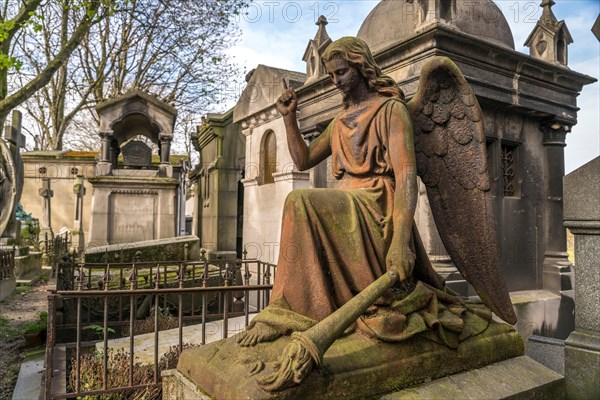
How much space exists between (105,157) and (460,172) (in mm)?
11509

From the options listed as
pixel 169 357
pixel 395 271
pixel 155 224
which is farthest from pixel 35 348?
pixel 155 224

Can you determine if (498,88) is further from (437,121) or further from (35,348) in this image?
(35,348)

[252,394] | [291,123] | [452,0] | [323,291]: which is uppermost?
[452,0]

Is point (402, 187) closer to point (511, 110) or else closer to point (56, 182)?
point (511, 110)

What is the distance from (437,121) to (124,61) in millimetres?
20707

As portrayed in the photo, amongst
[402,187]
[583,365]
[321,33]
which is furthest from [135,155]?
[583,365]

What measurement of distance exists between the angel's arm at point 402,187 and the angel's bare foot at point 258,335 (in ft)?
2.33

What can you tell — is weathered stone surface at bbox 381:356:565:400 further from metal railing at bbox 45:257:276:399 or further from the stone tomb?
the stone tomb

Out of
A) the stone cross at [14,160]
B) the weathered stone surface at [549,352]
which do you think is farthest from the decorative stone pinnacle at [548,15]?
the stone cross at [14,160]

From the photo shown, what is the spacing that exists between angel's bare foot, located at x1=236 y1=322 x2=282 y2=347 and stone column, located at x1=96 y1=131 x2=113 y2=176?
11.0 meters

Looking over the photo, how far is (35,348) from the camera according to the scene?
5.84 metres

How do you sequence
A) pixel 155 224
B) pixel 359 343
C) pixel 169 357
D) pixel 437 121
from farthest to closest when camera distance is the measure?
pixel 155 224
pixel 169 357
pixel 437 121
pixel 359 343

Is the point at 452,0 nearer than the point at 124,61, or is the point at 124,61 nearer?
the point at 452,0

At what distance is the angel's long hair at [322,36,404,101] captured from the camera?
266cm
